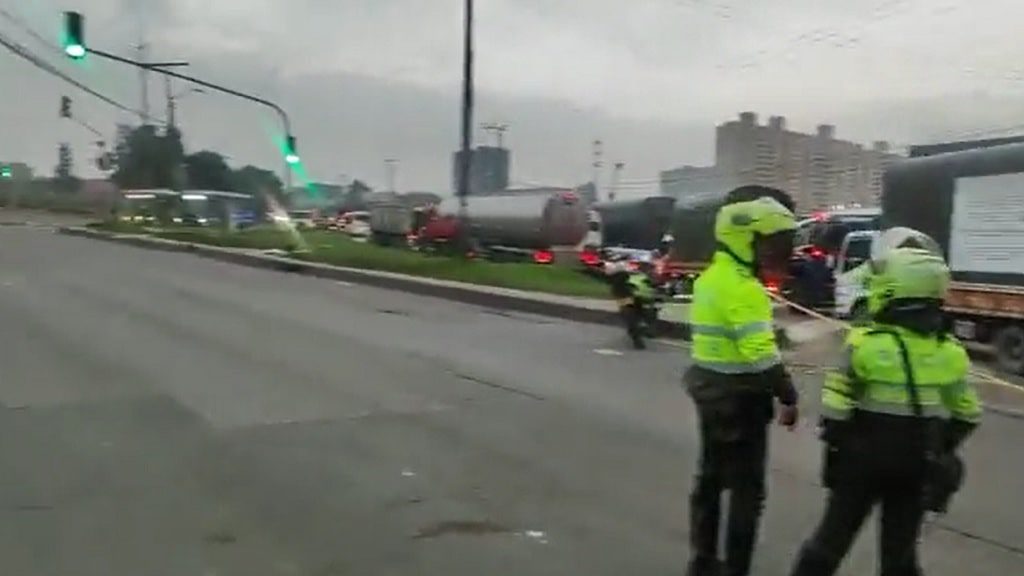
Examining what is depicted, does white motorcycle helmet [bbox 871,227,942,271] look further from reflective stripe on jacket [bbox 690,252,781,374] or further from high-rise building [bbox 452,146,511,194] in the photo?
high-rise building [bbox 452,146,511,194]

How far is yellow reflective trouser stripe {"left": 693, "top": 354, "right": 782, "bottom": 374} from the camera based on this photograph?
475cm

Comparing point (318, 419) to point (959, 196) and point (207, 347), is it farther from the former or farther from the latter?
point (959, 196)

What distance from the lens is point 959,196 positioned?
16469 mm

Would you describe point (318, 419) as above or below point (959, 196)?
below

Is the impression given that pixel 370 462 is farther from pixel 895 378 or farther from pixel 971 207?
pixel 971 207

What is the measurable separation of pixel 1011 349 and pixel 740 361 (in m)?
11.6

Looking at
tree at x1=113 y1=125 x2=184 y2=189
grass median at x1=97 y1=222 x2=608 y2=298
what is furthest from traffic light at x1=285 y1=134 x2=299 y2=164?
tree at x1=113 y1=125 x2=184 y2=189

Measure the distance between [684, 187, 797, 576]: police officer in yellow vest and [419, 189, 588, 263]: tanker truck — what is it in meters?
30.3

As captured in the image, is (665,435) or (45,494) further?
(665,435)

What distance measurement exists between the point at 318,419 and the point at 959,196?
36.0 ft

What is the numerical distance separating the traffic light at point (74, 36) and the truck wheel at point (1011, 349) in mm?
19058

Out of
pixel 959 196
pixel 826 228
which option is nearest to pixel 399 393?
pixel 959 196

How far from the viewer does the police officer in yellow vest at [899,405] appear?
4.12 metres

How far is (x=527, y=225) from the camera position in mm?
37625
